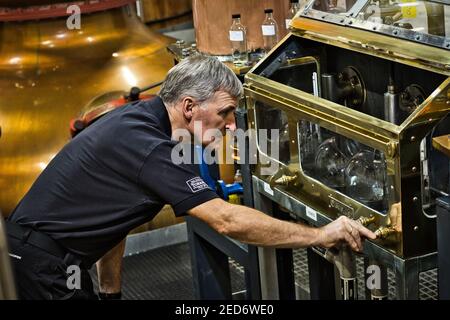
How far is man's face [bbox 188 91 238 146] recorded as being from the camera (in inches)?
96.2

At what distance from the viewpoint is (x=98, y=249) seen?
2549 millimetres

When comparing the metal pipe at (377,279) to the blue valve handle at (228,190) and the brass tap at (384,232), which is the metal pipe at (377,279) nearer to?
the brass tap at (384,232)

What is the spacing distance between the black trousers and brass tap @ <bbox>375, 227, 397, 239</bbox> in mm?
930

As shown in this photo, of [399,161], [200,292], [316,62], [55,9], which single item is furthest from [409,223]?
[55,9]

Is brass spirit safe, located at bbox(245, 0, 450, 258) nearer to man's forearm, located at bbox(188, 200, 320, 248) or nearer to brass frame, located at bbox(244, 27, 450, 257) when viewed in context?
brass frame, located at bbox(244, 27, 450, 257)

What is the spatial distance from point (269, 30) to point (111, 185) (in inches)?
42.2

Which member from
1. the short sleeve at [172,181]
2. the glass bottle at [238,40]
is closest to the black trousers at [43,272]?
the short sleeve at [172,181]

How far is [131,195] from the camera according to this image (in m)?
2.38

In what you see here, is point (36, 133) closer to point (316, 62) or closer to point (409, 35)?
point (316, 62)

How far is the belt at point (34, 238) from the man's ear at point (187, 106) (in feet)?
1.81

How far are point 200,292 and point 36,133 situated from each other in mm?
1608

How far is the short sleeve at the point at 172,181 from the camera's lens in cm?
226

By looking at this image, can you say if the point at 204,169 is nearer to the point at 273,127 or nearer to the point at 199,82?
the point at 273,127

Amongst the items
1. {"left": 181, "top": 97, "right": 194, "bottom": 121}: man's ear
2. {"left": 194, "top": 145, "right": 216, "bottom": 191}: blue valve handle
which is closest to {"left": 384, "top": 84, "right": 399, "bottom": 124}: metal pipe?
{"left": 181, "top": 97, "right": 194, "bottom": 121}: man's ear
